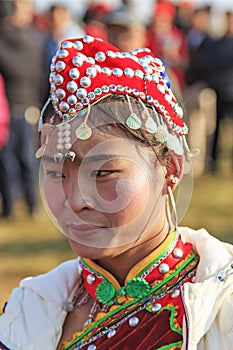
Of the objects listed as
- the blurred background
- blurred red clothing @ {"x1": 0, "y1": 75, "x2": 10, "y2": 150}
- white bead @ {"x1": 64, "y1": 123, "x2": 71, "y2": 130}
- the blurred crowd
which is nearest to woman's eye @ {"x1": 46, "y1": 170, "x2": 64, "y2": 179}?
white bead @ {"x1": 64, "y1": 123, "x2": 71, "y2": 130}

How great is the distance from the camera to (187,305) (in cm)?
220

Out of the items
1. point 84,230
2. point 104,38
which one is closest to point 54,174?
point 84,230

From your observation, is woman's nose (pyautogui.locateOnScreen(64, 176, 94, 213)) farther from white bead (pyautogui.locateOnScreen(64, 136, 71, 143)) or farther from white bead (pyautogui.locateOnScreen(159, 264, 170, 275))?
white bead (pyautogui.locateOnScreen(159, 264, 170, 275))

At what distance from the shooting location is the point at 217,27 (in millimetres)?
15414

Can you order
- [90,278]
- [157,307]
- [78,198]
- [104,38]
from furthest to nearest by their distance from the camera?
[104,38]
[90,278]
[157,307]
[78,198]

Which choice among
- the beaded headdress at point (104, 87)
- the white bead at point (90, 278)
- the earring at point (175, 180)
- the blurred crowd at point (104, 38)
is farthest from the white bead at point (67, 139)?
the blurred crowd at point (104, 38)

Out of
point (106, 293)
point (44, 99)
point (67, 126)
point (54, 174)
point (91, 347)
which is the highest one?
point (67, 126)

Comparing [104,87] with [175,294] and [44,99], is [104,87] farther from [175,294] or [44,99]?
[44,99]

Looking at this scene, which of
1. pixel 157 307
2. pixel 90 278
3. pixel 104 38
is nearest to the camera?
pixel 157 307

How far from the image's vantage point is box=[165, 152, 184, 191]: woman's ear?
2309 millimetres

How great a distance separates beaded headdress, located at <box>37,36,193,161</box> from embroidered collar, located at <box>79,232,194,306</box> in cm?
27

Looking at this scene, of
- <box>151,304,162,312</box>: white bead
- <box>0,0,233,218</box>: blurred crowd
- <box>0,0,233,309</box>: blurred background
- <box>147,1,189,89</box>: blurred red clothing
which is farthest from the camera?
<box>147,1,189,89</box>: blurred red clothing

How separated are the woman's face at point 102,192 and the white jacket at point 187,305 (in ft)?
0.71

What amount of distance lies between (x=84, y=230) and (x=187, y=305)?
0.31m
